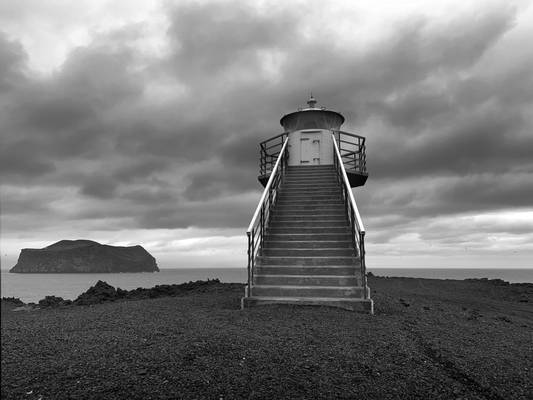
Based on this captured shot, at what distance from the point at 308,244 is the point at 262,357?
5293mm

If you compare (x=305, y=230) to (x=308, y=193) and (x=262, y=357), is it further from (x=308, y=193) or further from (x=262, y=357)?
(x=262, y=357)

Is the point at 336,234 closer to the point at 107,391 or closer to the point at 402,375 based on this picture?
the point at 402,375

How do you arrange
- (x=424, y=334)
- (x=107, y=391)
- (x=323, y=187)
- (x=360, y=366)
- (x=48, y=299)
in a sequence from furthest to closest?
(x=323, y=187), (x=48, y=299), (x=424, y=334), (x=360, y=366), (x=107, y=391)

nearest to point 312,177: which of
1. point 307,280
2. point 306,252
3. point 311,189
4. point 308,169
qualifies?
point 308,169

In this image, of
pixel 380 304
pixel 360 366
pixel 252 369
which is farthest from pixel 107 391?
pixel 380 304

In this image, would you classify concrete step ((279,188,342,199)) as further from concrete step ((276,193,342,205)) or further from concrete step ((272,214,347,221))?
concrete step ((272,214,347,221))

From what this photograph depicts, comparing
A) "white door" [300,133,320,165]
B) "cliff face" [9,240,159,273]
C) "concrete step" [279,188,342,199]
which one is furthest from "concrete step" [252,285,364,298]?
"cliff face" [9,240,159,273]

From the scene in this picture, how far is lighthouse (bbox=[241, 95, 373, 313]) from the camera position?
25.0ft

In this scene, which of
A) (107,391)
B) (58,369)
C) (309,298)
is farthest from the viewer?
(309,298)

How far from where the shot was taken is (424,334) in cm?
566

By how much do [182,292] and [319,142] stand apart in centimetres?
848

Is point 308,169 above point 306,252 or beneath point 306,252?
above

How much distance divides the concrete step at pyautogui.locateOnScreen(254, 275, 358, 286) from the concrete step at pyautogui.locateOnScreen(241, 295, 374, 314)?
1.72ft

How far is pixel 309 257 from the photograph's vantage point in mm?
8695
